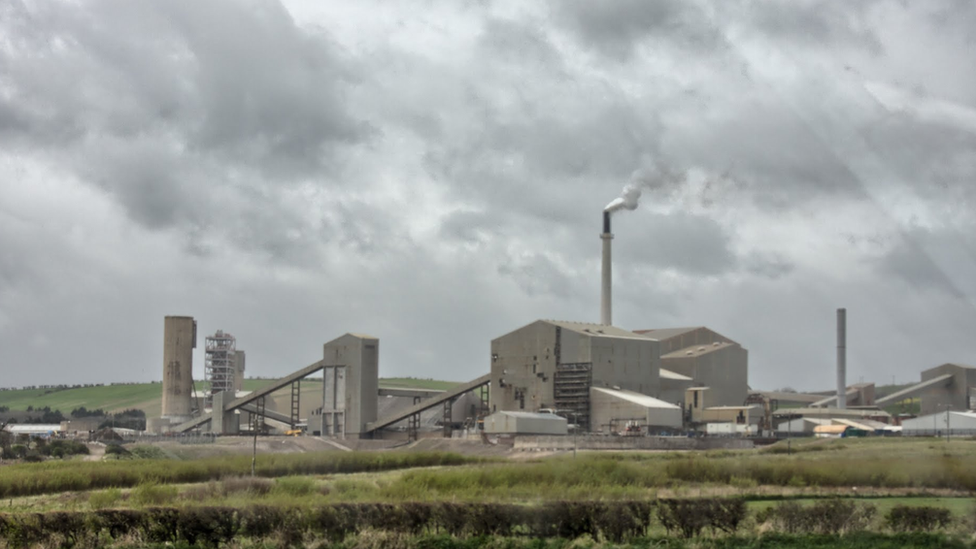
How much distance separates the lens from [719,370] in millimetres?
145000

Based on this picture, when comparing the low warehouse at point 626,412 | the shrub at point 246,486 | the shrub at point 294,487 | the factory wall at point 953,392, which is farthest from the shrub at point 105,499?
the factory wall at point 953,392

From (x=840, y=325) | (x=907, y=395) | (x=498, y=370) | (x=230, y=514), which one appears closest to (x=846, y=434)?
(x=840, y=325)

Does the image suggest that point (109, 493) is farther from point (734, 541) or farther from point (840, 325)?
point (840, 325)

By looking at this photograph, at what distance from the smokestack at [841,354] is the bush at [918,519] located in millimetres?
111795

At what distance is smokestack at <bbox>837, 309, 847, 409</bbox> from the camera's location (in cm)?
14000

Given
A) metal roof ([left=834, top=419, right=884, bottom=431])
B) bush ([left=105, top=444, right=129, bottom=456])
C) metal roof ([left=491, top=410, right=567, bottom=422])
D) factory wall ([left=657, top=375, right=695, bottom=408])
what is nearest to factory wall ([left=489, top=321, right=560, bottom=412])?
metal roof ([left=491, top=410, right=567, bottom=422])

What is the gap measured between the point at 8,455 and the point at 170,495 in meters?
43.6

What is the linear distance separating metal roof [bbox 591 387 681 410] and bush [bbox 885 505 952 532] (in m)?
84.0

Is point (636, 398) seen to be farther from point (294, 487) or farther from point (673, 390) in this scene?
point (294, 487)

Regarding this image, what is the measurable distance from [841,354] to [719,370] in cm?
1602

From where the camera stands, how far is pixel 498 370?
128500mm

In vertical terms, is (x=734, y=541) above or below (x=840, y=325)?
below

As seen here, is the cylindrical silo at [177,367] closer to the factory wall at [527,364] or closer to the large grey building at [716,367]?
the factory wall at [527,364]

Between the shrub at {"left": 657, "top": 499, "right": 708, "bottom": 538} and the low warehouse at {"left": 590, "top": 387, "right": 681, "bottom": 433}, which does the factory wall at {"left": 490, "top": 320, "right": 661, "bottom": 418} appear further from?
the shrub at {"left": 657, "top": 499, "right": 708, "bottom": 538}
